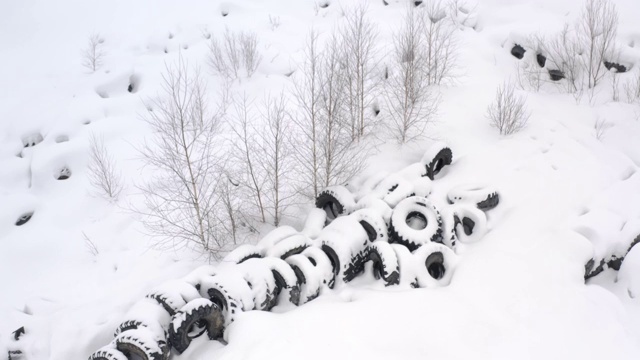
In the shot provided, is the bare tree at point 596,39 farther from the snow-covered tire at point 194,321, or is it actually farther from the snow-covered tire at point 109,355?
the snow-covered tire at point 109,355

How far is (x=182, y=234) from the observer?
9422 mm

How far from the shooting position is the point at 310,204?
32.9 ft

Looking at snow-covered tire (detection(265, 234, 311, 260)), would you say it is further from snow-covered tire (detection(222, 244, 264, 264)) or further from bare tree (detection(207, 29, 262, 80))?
bare tree (detection(207, 29, 262, 80))

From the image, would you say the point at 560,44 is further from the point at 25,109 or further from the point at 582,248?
the point at 25,109

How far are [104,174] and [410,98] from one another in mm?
8583

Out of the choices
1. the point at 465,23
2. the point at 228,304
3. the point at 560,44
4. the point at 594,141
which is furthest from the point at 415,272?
the point at 465,23

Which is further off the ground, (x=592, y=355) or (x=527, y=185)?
(x=527, y=185)

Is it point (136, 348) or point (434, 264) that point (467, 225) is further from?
point (136, 348)

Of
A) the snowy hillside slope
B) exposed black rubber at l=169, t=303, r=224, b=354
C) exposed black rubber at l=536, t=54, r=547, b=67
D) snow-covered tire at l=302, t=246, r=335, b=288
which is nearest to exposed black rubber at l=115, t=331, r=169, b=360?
exposed black rubber at l=169, t=303, r=224, b=354

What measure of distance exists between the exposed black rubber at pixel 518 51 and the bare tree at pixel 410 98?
15.0ft

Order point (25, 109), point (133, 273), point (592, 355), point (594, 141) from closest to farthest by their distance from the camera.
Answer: point (592, 355)
point (133, 273)
point (594, 141)
point (25, 109)

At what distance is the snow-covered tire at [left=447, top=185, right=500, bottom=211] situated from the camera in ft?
30.5

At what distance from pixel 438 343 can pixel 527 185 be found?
17.9ft

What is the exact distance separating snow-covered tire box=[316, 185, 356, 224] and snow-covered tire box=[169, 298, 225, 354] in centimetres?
364
